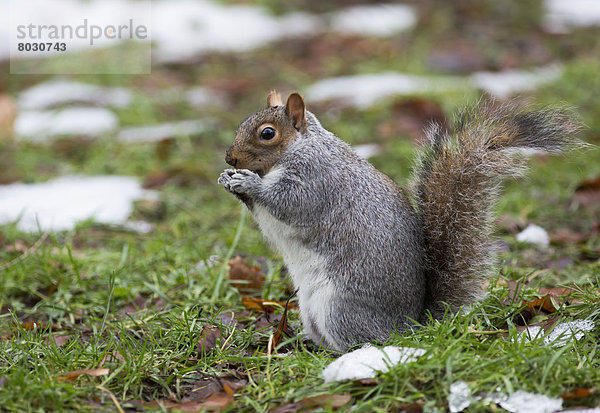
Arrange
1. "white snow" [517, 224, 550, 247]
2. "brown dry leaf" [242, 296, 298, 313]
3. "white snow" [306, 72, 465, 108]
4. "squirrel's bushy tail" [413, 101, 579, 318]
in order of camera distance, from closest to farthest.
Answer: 1. "squirrel's bushy tail" [413, 101, 579, 318]
2. "brown dry leaf" [242, 296, 298, 313]
3. "white snow" [517, 224, 550, 247]
4. "white snow" [306, 72, 465, 108]

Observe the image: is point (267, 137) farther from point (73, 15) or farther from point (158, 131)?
point (73, 15)

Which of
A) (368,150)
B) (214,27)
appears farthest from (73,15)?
(368,150)

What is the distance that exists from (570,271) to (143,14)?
232 inches

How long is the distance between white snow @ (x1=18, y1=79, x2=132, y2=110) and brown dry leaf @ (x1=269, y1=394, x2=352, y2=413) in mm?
4056

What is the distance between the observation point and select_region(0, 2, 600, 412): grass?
65.5 inches

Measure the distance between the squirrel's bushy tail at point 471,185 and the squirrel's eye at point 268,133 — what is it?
51 cm

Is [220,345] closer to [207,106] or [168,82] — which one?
[207,106]

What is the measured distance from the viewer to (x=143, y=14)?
7.30 meters

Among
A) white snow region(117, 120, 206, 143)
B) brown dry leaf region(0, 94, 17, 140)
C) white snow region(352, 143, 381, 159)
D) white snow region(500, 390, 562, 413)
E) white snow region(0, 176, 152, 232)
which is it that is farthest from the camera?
brown dry leaf region(0, 94, 17, 140)

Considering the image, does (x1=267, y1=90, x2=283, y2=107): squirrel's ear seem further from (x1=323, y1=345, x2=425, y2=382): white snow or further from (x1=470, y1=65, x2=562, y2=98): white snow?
(x1=470, y1=65, x2=562, y2=98): white snow

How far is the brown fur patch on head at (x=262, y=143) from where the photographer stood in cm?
220

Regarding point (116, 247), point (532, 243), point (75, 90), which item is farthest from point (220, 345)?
point (75, 90)

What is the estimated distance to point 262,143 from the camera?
2.20 m

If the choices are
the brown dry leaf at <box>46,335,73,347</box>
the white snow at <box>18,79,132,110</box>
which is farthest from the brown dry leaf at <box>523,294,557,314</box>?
the white snow at <box>18,79,132,110</box>
